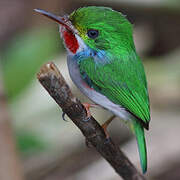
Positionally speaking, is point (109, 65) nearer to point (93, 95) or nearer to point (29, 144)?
point (93, 95)

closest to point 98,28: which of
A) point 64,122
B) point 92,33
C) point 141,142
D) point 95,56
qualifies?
point 92,33

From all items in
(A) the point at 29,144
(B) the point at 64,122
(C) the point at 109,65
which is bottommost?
(B) the point at 64,122

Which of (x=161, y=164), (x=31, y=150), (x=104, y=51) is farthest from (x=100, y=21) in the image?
(x=161, y=164)

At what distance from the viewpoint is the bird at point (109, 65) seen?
2.88 meters

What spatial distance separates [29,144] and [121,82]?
1381 mm

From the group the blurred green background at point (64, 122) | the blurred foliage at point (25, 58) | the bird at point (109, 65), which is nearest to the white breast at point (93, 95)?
the bird at point (109, 65)

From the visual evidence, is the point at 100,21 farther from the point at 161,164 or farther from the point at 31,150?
the point at 161,164

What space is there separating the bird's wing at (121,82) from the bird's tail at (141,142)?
0.07m

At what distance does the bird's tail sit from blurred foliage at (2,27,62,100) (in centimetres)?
158

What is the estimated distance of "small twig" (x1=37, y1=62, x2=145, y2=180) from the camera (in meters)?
2.44

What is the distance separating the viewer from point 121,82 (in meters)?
2.95

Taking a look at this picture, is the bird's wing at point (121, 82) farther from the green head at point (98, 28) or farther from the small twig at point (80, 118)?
the small twig at point (80, 118)

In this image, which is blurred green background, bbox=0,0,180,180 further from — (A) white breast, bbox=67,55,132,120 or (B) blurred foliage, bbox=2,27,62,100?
(A) white breast, bbox=67,55,132,120

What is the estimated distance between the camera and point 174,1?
5.06 metres
